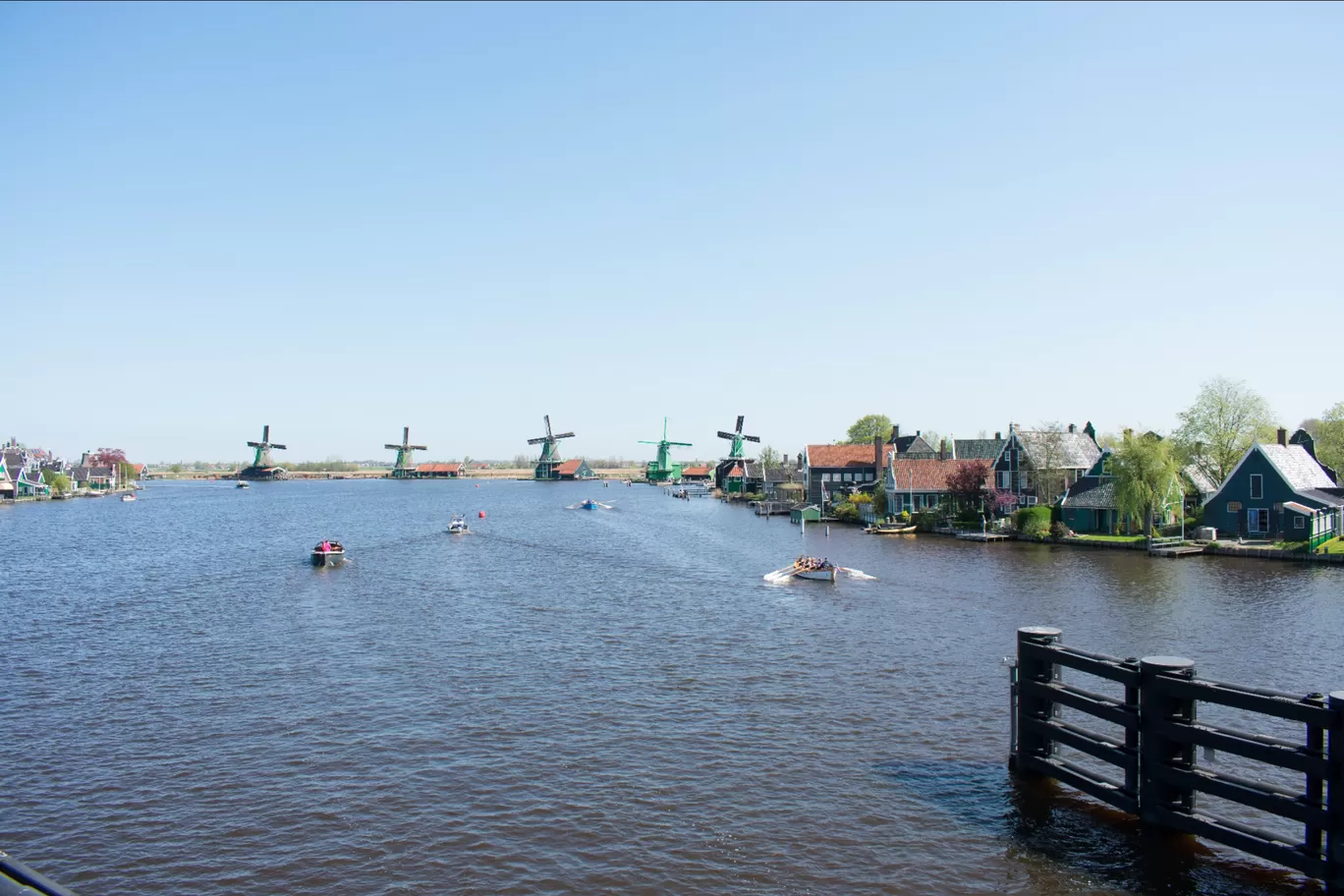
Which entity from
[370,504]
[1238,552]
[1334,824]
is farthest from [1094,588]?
[370,504]

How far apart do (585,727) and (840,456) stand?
112 m

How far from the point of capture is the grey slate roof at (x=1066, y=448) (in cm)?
8844

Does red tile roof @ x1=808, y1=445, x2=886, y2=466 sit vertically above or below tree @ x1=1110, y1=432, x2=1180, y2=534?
above

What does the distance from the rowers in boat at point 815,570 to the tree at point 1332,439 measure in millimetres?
62990


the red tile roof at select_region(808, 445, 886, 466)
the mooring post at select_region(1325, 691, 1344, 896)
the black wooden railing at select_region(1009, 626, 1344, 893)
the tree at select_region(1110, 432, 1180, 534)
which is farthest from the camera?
the red tile roof at select_region(808, 445, 886, 466)

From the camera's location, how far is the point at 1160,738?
16.0 meters

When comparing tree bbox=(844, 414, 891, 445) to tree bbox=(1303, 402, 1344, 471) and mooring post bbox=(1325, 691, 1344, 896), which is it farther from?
mooring post bbox=(1325, 691, 1344, 896)

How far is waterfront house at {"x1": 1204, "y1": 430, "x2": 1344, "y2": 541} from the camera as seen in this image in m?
63.7

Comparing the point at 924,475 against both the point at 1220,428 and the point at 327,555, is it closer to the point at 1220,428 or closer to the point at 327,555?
the point at 1220,428

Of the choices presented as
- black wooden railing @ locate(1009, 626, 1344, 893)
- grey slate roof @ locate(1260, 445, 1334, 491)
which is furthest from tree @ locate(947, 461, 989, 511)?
black wooden railing @ locate(1009, 626, 1344, 893)

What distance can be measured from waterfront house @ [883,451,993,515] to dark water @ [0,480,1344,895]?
1611 inches

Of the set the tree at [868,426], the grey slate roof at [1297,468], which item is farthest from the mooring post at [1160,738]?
the tree at [868,426]

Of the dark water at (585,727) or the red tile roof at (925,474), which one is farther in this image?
the red tile roof at (925,474)

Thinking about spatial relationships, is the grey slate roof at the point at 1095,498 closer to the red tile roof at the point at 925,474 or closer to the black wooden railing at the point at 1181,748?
the red tile roof at the point at 925,474
